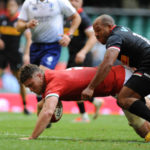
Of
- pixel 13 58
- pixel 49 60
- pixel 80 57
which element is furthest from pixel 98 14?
pixel 49 60

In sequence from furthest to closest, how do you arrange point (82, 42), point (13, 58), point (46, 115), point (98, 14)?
point (98, 14), point (13, 58), point (82, 42), point (46, 115)

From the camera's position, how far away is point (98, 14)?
20266 mm

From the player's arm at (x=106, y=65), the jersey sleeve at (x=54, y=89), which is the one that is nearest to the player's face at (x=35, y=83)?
the jersey sleeve at (x=54, y=89)

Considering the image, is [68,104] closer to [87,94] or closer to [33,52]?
[33,52]

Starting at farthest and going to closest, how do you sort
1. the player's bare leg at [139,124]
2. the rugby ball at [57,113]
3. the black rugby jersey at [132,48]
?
the player's bare leg at [139,124]
the rugby ball at [57,113]
the black rugby jersey at [132,48]

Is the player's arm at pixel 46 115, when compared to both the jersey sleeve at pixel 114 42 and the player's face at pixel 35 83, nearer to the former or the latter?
the player's face at pixel 35 83

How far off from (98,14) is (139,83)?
47.1 ft

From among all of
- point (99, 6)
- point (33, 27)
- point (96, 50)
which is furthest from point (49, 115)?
point (99, 6)

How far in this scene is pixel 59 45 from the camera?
28.0ft

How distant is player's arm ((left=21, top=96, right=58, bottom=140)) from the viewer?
5.77 meters

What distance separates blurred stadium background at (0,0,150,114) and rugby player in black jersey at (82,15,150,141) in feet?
27.8

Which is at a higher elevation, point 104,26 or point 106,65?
point 104,26

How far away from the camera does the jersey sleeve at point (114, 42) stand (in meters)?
5.99

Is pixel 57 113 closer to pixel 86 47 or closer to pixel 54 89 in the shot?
pixel 54 89
